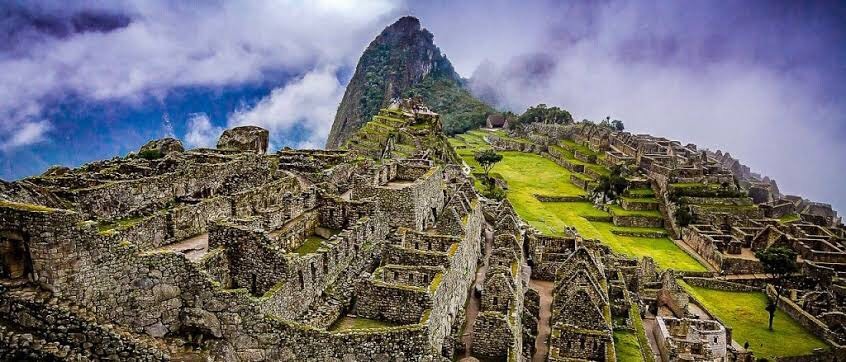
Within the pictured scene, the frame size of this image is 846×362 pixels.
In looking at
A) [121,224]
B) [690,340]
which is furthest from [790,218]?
[121,224]

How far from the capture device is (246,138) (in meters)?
38.3

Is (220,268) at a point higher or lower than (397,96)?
lower

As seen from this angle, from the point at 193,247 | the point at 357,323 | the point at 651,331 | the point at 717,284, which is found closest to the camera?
the point at 193,247

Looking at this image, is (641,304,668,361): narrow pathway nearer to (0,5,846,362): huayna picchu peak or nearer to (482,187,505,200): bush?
(0,5,846,362): huayna picchu peak

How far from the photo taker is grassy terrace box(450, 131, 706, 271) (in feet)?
192

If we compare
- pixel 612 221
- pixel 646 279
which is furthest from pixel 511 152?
pixel 646 279

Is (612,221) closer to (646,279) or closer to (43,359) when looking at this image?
(646,279)

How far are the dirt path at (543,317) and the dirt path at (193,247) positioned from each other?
43.9 feet

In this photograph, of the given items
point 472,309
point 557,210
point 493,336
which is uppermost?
point 557,210

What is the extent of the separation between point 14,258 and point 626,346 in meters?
23.7

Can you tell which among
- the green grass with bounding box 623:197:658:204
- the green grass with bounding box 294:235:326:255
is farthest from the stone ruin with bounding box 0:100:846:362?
the green grass with bounding box 623:197:658:204

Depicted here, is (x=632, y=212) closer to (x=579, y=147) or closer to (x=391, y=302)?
(x=579, y=147)

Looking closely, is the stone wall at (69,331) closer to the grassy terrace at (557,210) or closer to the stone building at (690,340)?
the stone building at (690,340)

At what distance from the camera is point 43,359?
38.9 ft
